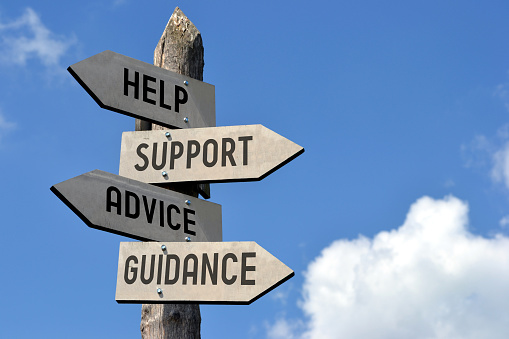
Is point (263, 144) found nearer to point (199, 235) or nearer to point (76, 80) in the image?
point (199, 235)

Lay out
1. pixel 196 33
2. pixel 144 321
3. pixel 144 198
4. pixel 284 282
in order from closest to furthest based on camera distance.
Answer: pixel 284 282 → pixel 144 198 → pixel 144 321 → pixel 196 33

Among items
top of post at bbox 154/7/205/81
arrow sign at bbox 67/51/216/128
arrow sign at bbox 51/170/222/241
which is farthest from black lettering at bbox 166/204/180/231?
top of post at bbox 154/7/205/81

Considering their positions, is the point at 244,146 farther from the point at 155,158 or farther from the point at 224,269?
the point at 224,269

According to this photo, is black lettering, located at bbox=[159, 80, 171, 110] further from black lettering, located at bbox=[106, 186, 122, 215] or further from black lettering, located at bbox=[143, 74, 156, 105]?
black lettering, located at bbox=[106, 186, 122, 215]

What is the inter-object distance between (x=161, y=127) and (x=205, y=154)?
695mm

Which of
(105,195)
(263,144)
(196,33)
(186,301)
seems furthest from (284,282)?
(196,33)

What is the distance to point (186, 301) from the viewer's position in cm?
417

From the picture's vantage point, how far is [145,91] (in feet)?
15.9

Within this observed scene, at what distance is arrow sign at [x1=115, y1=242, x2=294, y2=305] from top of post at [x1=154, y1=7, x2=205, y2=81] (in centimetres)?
158

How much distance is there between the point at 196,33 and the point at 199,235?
1.82 meters

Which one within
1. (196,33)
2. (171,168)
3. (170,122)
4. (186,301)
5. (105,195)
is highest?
(196,33)

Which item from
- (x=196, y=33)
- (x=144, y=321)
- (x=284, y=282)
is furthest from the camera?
(x=196, y=33)

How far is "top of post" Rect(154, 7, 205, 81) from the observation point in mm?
5324

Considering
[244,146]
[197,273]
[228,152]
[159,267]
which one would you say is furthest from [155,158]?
[197,273]
